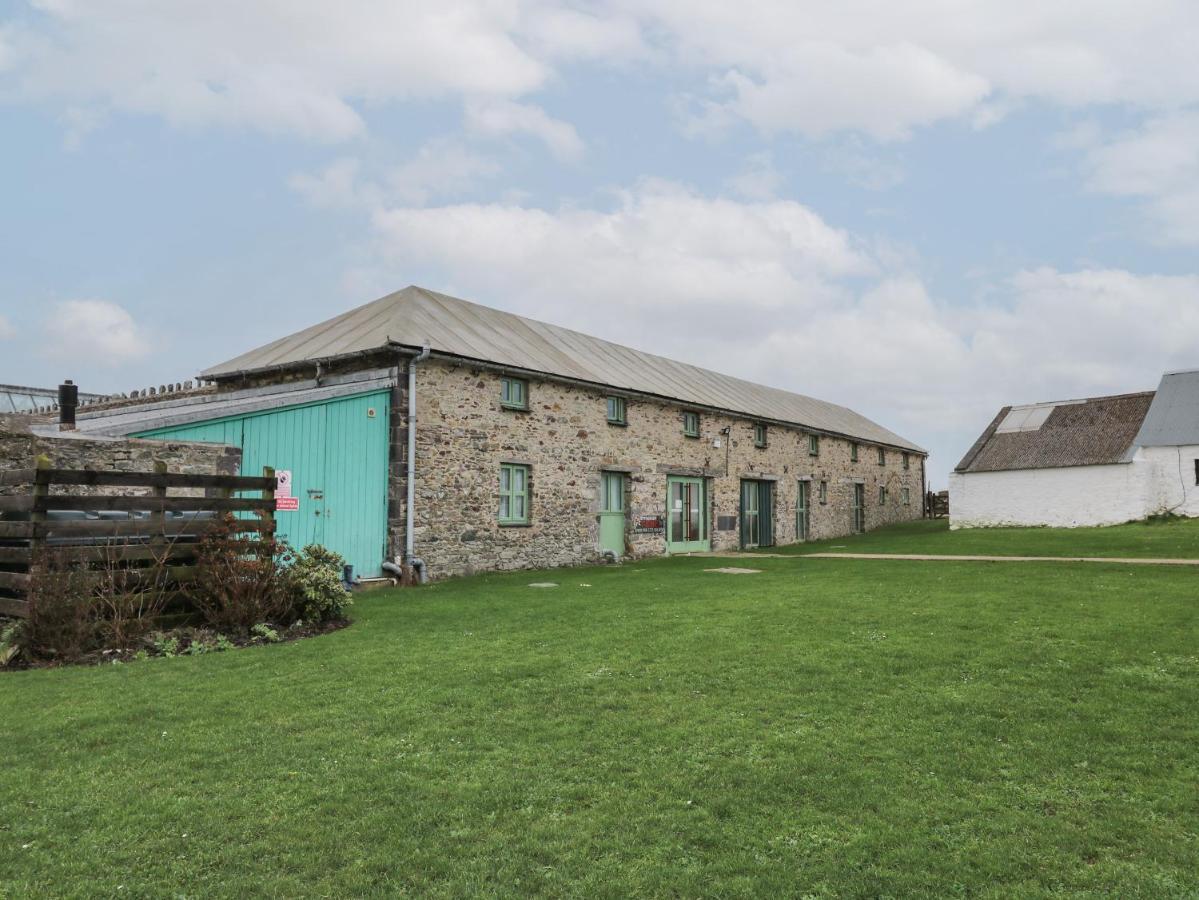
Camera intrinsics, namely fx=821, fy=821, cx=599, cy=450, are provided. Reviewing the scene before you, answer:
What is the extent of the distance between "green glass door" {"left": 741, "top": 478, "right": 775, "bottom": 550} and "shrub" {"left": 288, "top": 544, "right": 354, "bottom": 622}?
16.7 m

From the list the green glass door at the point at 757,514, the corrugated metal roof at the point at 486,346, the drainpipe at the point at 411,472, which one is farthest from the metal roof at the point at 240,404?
the green glass door at the point at 757,514

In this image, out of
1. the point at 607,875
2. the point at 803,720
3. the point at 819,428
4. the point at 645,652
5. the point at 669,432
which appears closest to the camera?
the point at 607,875

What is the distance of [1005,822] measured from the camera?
3.96 metres

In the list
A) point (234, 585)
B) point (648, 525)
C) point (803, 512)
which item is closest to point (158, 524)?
point (234, 585)

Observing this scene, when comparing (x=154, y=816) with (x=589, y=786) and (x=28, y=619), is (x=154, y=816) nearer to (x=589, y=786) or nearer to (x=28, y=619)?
(x=589, y=786)

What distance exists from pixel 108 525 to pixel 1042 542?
22.3 meters

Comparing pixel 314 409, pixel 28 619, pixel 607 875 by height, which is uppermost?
pixel 314 409

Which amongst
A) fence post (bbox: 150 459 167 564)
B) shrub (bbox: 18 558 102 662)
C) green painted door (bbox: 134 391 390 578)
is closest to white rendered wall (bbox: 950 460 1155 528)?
green painted door (bbox: 134 391 390 578)

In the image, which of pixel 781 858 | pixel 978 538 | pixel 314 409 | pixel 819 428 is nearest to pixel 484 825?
pixel 781 858

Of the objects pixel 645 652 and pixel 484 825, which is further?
pixel 645 652

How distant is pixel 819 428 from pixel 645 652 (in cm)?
2320

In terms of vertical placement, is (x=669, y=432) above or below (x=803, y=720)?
above

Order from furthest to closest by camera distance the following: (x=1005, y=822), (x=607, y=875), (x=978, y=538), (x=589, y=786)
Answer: (x=978, y=538), (x=589, y=786), (x=1005, y=822), (x=607, y=875)

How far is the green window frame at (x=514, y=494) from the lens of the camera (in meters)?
17.1
